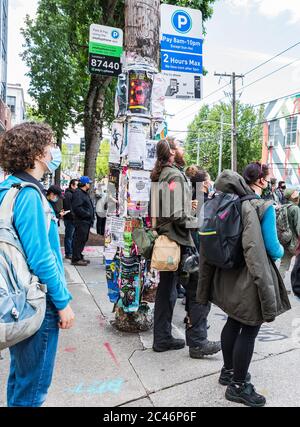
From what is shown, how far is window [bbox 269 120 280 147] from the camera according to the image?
98.2 ft

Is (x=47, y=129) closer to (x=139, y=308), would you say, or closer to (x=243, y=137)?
(x=139, y=308)

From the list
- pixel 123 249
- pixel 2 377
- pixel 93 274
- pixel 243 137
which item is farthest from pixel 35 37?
pixel 243 137

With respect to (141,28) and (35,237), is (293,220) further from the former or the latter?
(35,237)

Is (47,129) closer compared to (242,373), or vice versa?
(47,129)

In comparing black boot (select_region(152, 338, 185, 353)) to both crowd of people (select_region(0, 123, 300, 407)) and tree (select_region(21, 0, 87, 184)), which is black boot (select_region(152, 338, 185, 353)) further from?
tree (select_region(21, 0, 87, 184))

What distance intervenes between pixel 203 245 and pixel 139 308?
1.59m

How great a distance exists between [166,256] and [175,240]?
17cm

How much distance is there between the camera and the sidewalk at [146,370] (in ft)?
9.29

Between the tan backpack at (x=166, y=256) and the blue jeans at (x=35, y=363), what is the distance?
1.49m

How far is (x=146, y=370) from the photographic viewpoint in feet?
10.7

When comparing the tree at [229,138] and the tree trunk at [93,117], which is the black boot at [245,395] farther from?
the tree at [229,138]

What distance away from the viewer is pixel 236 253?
8.99 ft

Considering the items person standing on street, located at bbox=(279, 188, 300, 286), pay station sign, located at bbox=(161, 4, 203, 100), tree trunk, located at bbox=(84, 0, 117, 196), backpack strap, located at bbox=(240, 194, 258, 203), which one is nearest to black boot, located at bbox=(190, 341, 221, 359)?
backpack strap, located at bbox=(240, 194, 258, 203)
